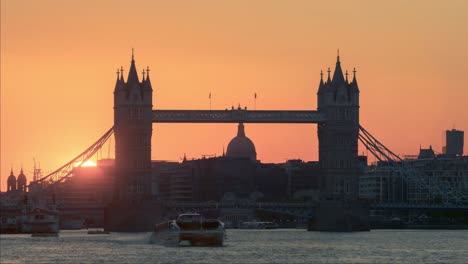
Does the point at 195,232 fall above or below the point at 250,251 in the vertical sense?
above

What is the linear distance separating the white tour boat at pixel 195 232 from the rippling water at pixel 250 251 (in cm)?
191

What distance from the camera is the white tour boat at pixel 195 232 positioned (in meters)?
167

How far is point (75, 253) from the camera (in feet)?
493

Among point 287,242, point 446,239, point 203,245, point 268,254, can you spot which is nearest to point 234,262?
point 268,254

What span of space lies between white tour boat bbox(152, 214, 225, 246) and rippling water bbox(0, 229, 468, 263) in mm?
1912

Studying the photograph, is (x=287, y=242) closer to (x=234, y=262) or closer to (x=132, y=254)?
(x=132, y=254)

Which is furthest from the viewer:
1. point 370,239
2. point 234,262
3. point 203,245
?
point 370,239

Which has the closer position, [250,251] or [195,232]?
[250,251]

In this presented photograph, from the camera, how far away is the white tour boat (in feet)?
547

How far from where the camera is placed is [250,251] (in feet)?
505

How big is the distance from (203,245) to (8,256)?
27634mm

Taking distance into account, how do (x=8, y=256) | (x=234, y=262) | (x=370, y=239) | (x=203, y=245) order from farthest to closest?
(x=370, y=239) < (x=203, y=245) < (x=8, y=256) < (x=234, y=262)

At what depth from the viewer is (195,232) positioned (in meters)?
167

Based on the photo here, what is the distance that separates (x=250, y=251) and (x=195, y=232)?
14.1 metres
